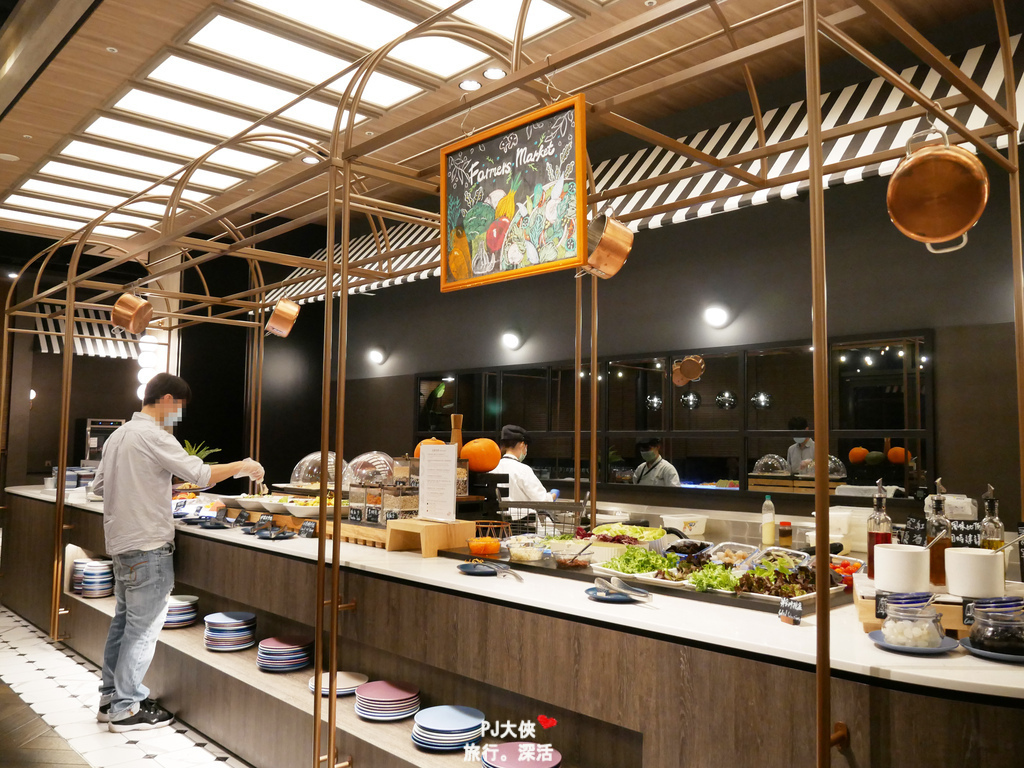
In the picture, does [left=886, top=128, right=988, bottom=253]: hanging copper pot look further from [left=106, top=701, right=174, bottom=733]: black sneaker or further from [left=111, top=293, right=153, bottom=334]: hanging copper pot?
[left=111, top=293, right=153, bottom=334]: hanging copper pot

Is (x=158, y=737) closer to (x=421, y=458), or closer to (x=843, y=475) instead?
(x=421, y=458)

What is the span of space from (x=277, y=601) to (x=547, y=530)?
145 cm

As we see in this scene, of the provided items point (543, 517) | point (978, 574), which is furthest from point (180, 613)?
point (978, 574)

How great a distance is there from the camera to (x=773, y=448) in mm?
6250

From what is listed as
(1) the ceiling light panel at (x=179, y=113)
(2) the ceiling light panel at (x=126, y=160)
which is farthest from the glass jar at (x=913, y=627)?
(2) the ceiling light panel at (x=126, y=160)

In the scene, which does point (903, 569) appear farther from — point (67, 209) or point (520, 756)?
point (67, 209)

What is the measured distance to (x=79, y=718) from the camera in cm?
456

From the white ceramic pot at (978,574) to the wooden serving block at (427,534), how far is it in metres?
2.19

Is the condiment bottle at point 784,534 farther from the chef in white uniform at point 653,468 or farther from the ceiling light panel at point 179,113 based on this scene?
the ceiling light panel at point 179,113

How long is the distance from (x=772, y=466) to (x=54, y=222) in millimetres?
9146

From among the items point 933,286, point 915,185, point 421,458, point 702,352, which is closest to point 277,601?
point 421,458

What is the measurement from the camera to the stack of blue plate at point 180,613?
16.4ft

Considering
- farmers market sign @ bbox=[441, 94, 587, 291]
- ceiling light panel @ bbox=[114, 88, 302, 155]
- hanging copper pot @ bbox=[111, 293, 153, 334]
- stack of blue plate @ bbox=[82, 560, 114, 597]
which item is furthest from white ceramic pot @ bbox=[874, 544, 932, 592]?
stack of blue plate @ bbox=[82, 560, 114, 597]

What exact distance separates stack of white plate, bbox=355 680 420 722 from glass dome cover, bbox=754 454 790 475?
3.70 meters
